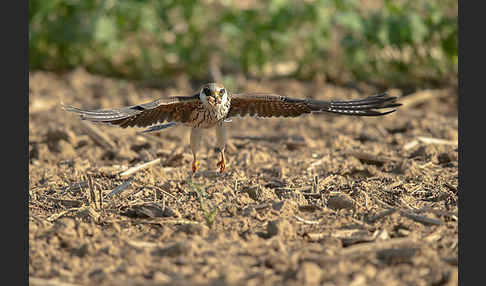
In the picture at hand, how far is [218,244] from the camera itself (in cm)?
455

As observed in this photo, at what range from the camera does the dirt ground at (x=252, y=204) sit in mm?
4152

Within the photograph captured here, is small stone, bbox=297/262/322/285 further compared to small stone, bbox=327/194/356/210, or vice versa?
small stone, bbox=327/194/356/210

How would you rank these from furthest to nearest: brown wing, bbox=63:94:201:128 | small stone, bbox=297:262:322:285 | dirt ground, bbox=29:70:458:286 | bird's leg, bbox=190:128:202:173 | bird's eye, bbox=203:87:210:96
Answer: bird's leg, bbox=190:128:202:173
bird's eye, bbox=203:87:210:96
brown wing, bbox=63:94:201:128
dirt ground, bbox=29:70:458:286
small stone, bbox=297:262:322:285

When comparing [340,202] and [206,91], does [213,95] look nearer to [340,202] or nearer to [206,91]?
[206,91]

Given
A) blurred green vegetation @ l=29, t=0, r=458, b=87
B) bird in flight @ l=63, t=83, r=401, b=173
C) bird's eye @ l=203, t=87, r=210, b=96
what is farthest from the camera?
blurred green vegetation @ l=29, t=0, r=458, b=87

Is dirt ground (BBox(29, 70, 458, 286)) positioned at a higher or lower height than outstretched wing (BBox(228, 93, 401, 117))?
lower

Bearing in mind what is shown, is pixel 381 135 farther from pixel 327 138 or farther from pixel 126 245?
pixel 126 245

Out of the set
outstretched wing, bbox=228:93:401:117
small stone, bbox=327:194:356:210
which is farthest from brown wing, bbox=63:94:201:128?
small stone, bbox=327:194:356:210

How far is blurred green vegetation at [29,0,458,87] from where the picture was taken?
10.3 meters

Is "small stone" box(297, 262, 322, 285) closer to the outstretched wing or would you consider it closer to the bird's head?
the outstretched wing

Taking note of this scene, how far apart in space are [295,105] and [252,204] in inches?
60.0

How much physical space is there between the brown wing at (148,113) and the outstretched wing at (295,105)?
19.6 inches

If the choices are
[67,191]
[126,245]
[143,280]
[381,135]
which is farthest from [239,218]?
[381,135]

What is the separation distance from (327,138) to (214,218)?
3453 mm
